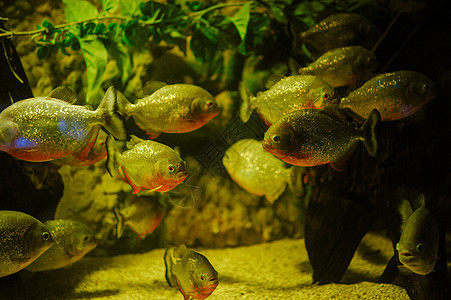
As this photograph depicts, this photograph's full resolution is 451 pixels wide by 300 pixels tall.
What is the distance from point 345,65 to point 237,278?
8.02 ft

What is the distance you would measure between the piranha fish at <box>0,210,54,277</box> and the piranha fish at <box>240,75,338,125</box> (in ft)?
6.33

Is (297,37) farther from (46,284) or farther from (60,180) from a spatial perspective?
(46,284)

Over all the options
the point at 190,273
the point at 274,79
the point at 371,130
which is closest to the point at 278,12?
the point at 274,79

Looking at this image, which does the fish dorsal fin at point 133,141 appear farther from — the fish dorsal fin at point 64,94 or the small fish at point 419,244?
the small fish at point 419,244

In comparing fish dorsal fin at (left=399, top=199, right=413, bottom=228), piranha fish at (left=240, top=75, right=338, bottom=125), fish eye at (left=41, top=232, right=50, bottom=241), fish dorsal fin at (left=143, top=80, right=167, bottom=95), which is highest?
fish dorsal fin at (left=143, top=80, right=167, bottom=95)

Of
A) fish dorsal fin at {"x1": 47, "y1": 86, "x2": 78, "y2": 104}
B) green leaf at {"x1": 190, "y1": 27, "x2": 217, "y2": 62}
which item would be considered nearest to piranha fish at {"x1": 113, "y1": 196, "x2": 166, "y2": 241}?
fish dorsal fin at {"x1": 47, "y1": 86, "x2": 78, "y2": 104}

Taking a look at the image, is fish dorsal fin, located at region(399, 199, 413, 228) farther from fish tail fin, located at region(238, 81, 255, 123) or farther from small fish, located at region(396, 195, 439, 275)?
fish tail fin, located at region(238, 81, 255, 123)

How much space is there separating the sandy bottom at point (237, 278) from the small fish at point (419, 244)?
0.60 m

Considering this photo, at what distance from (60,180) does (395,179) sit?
11.7 ft

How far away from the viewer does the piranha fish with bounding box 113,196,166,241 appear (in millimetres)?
3233

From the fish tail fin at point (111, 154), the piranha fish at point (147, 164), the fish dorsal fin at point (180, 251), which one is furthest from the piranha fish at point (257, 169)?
the fish tail fin at point (111, 154)

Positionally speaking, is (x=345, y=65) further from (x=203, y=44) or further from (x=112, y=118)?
(x=112, y=118)

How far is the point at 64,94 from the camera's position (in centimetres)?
252

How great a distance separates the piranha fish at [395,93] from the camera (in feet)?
8.46
